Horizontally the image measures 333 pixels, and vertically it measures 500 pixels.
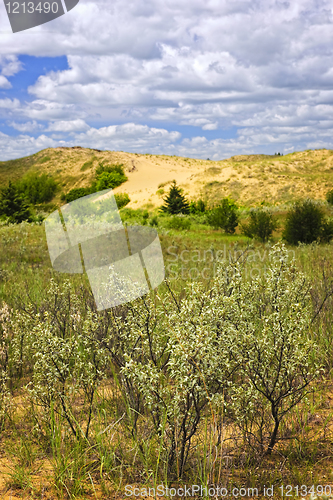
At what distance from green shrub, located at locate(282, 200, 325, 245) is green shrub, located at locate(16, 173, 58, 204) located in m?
39.4

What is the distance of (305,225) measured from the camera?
47.5ft

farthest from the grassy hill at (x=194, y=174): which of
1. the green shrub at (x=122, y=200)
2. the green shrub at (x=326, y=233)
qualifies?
the green shrub at (x=326, y=233)

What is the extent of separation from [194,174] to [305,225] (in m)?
32.9

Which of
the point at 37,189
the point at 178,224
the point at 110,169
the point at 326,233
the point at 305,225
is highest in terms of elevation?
the point at 110,169

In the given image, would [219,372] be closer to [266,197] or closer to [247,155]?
[266,197]

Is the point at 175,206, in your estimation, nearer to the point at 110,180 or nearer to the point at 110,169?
the point at 110,180

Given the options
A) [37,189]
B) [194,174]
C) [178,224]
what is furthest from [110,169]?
[178,224]

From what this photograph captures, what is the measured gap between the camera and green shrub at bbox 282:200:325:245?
14375mm

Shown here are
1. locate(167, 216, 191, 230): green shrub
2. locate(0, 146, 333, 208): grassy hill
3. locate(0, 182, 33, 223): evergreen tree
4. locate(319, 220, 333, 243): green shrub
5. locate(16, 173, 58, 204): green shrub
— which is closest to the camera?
locate(319, 220, 333, 243): green shrub

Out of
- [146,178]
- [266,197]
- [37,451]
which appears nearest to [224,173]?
[266,197]

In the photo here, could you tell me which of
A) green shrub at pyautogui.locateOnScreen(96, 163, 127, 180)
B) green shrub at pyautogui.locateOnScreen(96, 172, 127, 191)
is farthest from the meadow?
green shrub at pyautogui.locateOnScreen(96, 163, 127, 180)

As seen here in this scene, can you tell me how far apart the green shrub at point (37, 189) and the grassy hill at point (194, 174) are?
1.50 m

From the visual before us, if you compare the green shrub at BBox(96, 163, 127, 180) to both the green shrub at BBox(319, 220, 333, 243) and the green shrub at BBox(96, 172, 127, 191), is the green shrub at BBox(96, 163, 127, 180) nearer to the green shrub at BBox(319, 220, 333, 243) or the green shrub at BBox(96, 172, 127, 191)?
the green shrub at BBox(96, 172, 127, 191)

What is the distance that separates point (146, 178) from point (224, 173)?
41.0 ft
